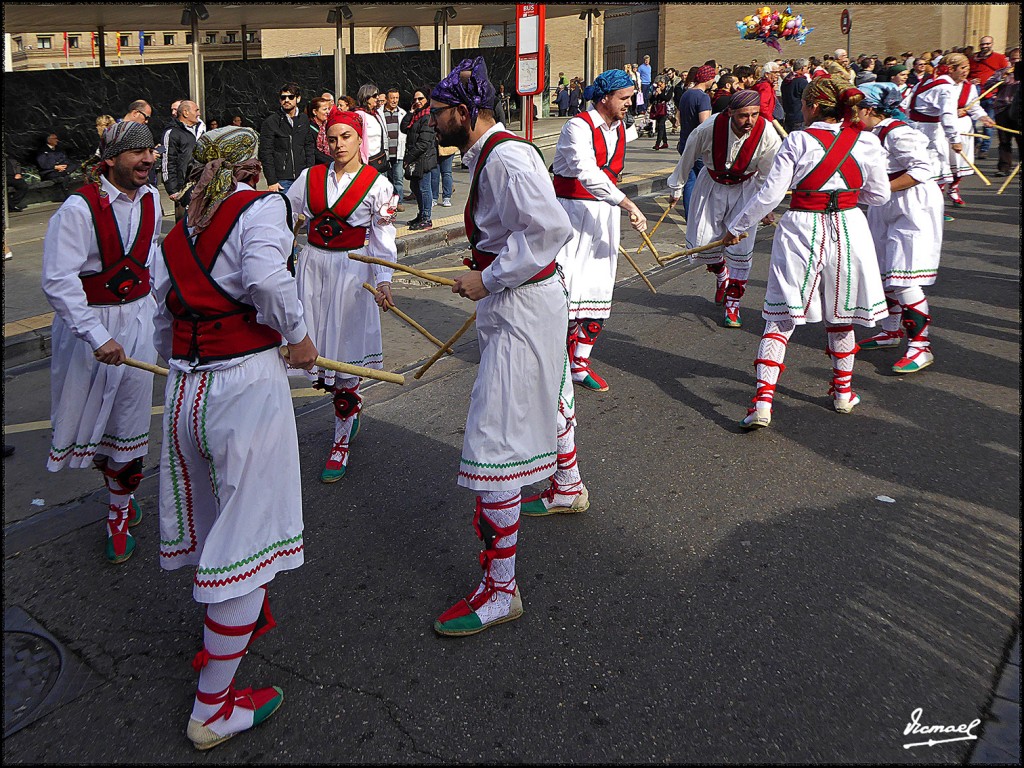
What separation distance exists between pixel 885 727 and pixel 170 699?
251 centimetres

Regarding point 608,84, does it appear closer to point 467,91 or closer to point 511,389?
point 467,91

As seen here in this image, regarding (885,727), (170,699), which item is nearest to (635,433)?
(885,727)

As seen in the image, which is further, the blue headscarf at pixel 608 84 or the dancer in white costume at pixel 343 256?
the blue headscarf at pixel 608 84

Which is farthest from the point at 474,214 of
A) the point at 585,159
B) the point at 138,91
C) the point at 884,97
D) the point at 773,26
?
the point at 773,26

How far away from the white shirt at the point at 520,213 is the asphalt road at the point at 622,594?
1.44 metres

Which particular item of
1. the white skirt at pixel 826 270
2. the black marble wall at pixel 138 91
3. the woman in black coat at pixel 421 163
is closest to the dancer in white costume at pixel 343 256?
the white skirt at pixel 826 270

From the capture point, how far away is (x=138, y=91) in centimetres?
1658

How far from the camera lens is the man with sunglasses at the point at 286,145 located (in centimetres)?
1202

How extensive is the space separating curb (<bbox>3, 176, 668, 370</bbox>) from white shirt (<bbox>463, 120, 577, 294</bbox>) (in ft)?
16.7

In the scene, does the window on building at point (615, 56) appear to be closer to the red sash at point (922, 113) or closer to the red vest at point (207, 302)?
the red sash at point (922, 113)

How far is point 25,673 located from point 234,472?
1.37 meters

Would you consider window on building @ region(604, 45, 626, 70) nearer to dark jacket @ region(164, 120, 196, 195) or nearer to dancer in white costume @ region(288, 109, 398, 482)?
dark jacket @ region(164, 120, 196, 195)

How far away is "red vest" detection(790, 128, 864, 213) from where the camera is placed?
5465mm

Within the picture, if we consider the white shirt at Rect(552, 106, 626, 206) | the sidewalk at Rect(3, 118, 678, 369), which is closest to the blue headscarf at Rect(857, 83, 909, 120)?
the white shirt at Rect(552, 106, 626, 206)
